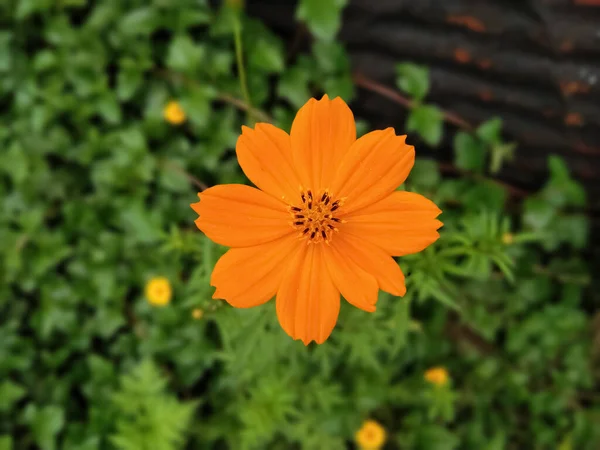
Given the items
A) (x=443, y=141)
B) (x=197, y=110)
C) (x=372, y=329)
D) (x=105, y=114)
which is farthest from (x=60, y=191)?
(x=443, y=141)

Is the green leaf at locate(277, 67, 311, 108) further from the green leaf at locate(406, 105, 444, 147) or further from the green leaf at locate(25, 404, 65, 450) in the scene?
the green leaf at locate(25, 404, 65, 450)

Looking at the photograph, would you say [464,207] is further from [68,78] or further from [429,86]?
[68,78]

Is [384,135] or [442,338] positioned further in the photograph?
[442,338]

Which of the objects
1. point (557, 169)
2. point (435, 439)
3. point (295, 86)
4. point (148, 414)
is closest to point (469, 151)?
point (557, 169)

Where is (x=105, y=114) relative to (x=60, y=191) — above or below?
above

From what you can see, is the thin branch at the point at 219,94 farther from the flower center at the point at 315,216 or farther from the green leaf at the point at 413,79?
the flower center at the point at 315,216

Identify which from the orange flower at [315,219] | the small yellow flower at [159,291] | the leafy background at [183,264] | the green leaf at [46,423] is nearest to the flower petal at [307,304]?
the orange flower at [315,219]
